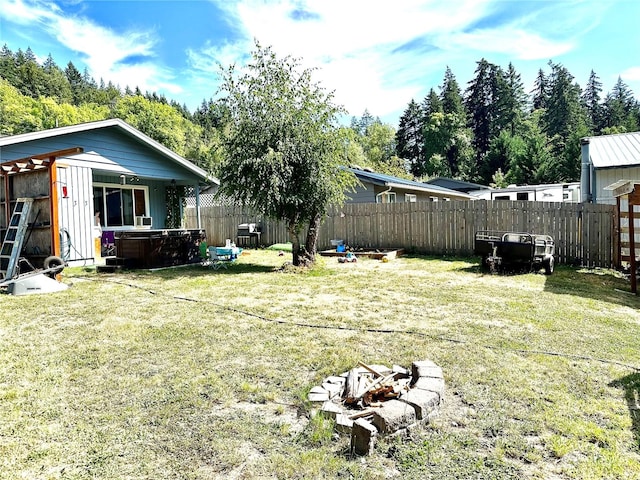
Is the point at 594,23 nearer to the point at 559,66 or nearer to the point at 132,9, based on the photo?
the point at 132,9

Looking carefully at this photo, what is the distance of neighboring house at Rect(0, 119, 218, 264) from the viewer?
7668 millimetres

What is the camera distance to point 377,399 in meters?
2.75

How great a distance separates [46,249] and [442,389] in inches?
319

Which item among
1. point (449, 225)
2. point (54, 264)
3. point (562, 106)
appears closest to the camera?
point (54, 264)

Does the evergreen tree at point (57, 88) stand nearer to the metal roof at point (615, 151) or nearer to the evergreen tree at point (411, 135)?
the evergreen tree at point (411, 135)

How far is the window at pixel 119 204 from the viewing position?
11.5 m

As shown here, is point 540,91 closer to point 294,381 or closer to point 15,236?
point 15,236

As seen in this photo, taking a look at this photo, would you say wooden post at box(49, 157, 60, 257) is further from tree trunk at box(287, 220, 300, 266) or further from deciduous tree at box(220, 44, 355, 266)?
tree trunk at box(287, 220, 300, 266)

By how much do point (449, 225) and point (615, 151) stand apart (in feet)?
20.7

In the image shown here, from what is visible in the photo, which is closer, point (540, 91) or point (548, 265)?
point (548, 265)

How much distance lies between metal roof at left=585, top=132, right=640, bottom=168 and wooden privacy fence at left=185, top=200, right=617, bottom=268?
138 inches

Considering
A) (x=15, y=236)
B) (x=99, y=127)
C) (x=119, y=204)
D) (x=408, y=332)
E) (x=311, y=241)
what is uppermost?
(x=99, y=127)

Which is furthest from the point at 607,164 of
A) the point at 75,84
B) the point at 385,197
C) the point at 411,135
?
the point at 75,84

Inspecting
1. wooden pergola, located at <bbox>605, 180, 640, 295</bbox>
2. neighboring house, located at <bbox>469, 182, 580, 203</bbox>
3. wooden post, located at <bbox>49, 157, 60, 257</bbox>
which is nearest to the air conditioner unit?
wooden post, located at <bbox>49, 157, 60, 257</bbox>
